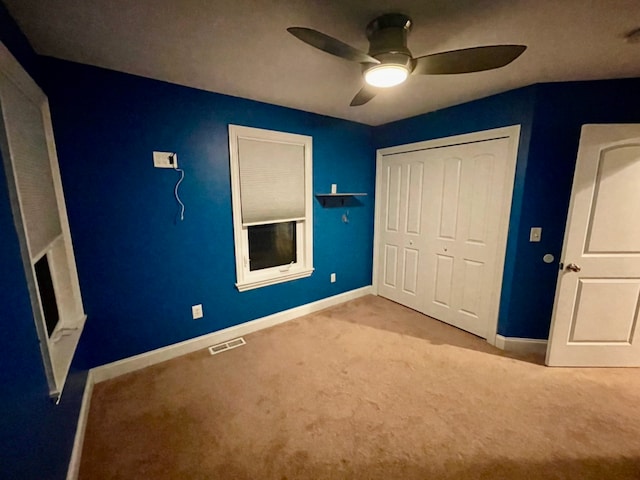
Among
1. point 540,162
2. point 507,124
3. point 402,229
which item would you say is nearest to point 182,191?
point 402,229

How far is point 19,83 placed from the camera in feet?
4.29

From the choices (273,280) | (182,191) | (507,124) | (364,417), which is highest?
(507,124)

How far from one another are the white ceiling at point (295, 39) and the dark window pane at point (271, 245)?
1338 millimetres

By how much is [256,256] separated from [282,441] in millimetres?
1683

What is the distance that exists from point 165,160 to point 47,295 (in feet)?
3.83

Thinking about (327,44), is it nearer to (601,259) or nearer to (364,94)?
(364,94)

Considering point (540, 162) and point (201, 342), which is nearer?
point (540, 162)

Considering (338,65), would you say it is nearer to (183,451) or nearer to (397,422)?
(397,422)

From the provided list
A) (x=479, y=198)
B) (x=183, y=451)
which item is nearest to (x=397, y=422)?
(x=183, y=451)

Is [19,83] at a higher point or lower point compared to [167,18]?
lower

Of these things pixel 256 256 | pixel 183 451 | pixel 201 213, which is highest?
pixel 201 213

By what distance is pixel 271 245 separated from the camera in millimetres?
2926

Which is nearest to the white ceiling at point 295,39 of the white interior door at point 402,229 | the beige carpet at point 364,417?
the white interior door at point 402,229

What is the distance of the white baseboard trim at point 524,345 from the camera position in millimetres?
2414
